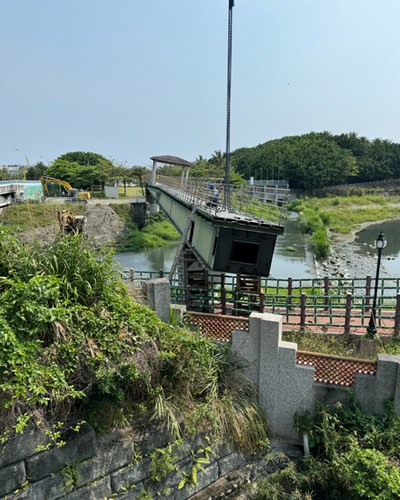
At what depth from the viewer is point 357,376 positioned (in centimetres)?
680

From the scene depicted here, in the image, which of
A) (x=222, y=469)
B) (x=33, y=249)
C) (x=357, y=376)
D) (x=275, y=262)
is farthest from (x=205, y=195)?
(x=275, y=262)

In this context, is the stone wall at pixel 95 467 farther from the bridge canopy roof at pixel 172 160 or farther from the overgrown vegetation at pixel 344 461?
the bridge canopy roof at pixel 172 160

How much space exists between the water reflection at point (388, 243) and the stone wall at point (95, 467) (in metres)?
25.6

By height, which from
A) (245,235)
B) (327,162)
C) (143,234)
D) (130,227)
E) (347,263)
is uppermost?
(327,162)

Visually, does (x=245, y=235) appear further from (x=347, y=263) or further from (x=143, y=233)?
(x=143, y=233)

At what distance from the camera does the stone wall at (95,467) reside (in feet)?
16.2

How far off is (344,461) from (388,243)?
39418mm

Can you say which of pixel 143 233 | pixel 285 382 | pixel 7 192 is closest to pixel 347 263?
pixel 143 233

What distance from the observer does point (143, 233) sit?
4394cm

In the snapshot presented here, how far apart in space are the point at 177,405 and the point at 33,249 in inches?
159

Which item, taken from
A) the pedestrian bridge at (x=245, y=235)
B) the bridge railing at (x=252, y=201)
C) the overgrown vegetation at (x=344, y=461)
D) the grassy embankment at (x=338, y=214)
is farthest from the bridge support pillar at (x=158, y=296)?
the grassy embankment at (x=338, y=214)

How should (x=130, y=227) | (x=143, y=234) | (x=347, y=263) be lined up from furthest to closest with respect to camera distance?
(x=130, y=227) < (x=143, y=234) < (x=347, y=263)

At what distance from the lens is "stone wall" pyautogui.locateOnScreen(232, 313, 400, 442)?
22.0 ft

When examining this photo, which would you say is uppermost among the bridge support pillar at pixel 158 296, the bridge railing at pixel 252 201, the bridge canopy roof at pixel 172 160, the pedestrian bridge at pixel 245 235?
the bridge canopy roof at pixel 172 160
